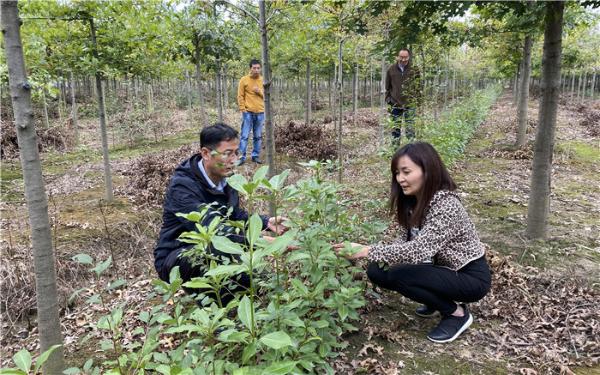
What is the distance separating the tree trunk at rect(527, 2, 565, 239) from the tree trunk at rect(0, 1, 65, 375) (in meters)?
3.95

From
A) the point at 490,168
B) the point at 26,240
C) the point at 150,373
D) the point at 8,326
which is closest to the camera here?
the point at 150,373

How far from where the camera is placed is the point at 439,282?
253 centimetres

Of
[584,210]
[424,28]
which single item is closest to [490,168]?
[584,210]

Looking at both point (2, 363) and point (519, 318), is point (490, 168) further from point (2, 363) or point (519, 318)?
point (2, 363)

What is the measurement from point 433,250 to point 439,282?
232mm

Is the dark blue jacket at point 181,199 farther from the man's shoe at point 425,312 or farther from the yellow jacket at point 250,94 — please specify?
the yellow jacket at point 250,94

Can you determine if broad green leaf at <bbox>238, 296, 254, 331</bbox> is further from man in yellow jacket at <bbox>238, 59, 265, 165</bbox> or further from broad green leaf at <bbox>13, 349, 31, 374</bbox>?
man in yellow jacket at <bbox>238, 59, 265, 165</bbox>

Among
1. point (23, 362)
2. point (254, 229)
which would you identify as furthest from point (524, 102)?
point (23, 362)

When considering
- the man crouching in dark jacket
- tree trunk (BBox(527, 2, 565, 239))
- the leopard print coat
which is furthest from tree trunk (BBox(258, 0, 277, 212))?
tree trunk (BBox(527, 2, 565, 239))

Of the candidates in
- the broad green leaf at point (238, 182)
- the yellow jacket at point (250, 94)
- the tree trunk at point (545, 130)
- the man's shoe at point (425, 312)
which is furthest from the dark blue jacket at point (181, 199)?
the yellow jacket at point (250, 94)

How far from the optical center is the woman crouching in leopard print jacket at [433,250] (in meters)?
2.46

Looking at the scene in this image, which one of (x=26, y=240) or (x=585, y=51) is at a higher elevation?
(x=585, y=51)

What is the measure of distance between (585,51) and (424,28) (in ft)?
83.4

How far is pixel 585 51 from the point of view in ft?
75.0
